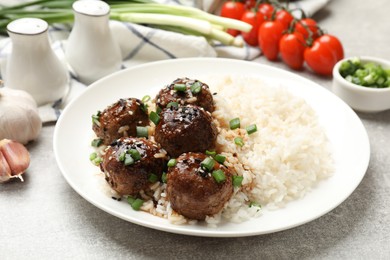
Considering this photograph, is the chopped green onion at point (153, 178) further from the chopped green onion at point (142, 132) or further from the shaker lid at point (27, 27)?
the shaker lid at point (27, 27)

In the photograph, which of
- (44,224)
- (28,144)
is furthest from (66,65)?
(44,224)

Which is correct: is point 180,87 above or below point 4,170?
above

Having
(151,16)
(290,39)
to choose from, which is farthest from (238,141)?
(151,16)

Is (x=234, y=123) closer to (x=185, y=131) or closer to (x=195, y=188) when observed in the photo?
(x=185, y=131)

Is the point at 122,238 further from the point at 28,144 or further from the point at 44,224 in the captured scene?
the point at 28,144

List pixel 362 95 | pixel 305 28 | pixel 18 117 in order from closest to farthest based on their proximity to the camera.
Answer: pixel 18 117
pixel 362 95
pixel 305 28

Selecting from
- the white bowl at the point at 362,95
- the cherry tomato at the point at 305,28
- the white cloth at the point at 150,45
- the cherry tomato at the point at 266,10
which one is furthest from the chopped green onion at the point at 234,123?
the cherry tomato at the point at 266,10
